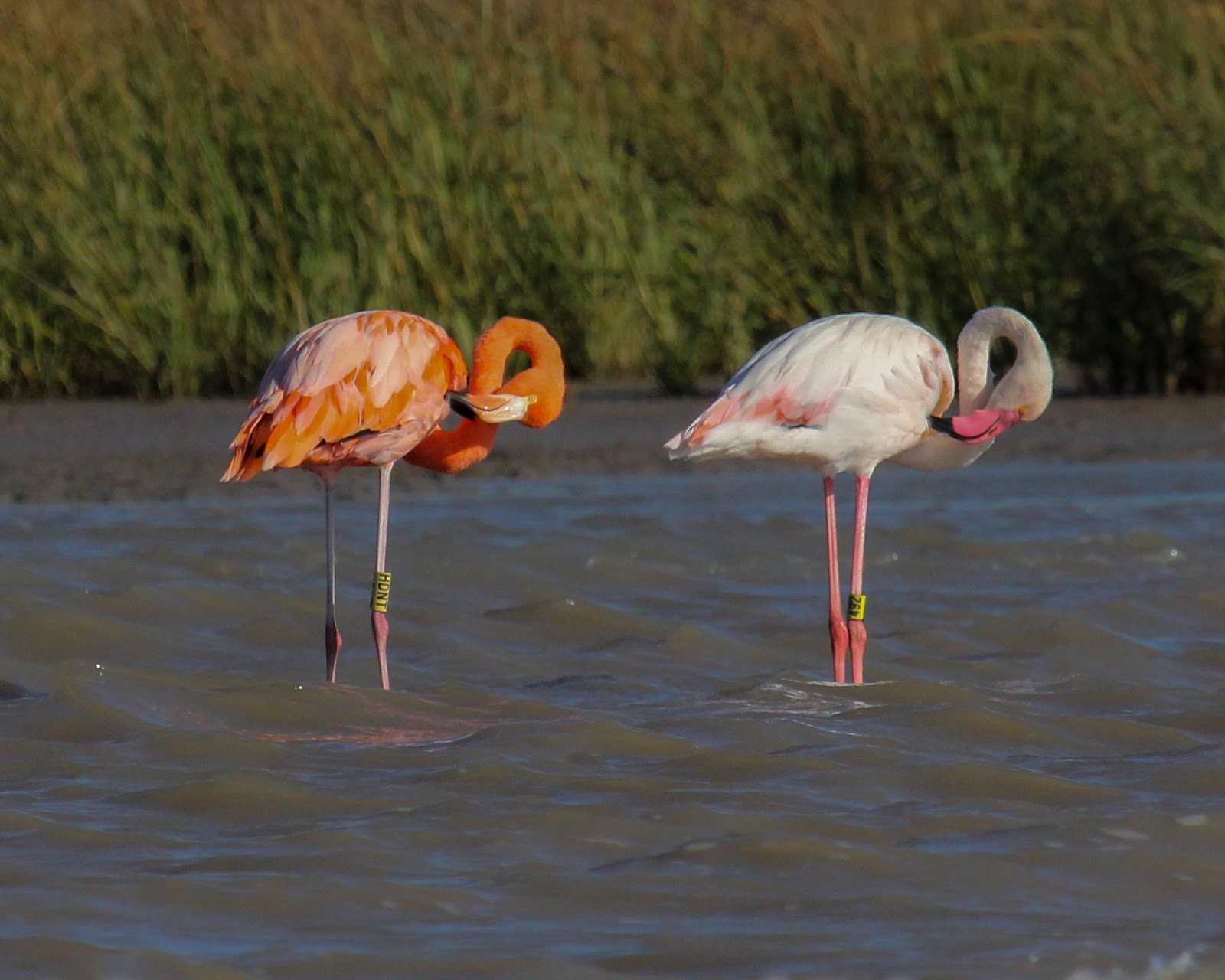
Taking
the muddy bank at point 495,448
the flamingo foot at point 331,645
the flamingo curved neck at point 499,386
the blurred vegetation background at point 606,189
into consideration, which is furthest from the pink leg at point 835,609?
the blurred vegetation background at point 606,189

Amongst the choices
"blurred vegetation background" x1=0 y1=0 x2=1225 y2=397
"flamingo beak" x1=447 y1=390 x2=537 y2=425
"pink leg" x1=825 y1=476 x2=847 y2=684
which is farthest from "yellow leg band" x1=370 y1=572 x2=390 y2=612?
"blurred vegetation background" x1=0 y1=0 x2=1225 y2=397

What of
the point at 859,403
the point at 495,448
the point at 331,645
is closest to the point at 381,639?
the point at 331,645

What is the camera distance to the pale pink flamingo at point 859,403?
5199 mm

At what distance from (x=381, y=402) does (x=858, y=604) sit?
4.39 ft

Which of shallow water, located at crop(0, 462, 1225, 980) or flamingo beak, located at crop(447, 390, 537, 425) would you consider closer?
shallow water, located at crop(0, 462, 1225, 980)

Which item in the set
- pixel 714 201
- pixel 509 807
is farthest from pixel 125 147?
pixel 509 807

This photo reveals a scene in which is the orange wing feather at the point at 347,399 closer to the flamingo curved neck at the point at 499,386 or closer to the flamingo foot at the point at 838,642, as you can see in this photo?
the flamingo curved neck at the point at 499,386

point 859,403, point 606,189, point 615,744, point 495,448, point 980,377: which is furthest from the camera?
point 606,189

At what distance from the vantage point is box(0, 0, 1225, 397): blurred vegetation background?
29.7ft

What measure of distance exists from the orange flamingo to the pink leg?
772mm

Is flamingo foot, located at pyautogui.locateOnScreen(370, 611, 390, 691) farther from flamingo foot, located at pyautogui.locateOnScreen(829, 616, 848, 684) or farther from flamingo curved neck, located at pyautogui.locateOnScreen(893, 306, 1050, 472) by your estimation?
flamingo curved neck, located at pyautogui.locateOnScreen(893, 306, 1050, 472)

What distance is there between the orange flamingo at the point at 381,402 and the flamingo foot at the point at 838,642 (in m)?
0.93

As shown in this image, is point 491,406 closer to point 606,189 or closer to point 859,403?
point 859,403

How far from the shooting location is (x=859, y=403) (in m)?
5.23
